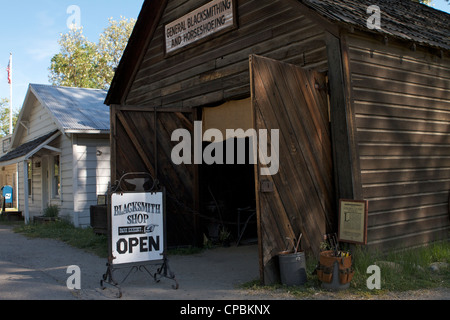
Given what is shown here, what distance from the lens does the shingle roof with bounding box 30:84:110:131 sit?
47.3ft

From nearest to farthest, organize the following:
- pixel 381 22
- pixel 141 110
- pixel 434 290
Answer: pixel 434 290 < pixel 381 22 < pixel 141 110

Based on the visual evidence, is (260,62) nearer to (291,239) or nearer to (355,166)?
(355,166)

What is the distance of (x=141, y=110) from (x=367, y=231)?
5.03 metres

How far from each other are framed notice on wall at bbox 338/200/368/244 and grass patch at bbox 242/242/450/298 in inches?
8.7

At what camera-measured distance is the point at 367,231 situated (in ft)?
21.8

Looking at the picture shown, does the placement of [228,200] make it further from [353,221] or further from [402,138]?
[353,221]

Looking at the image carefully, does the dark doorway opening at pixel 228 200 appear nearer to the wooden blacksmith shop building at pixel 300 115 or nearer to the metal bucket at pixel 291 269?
the wooden blacksmith shop building at pixel 300 115

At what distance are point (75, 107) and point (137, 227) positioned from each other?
11127 mm

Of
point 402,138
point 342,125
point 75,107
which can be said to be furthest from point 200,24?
point 75,107

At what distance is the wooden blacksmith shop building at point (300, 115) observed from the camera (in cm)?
642

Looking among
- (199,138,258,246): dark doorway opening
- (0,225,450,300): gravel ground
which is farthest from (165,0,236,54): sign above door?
(0,225,450,300): gravel ground

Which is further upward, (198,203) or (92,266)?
(198,203)

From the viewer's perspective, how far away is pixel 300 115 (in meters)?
6.62
